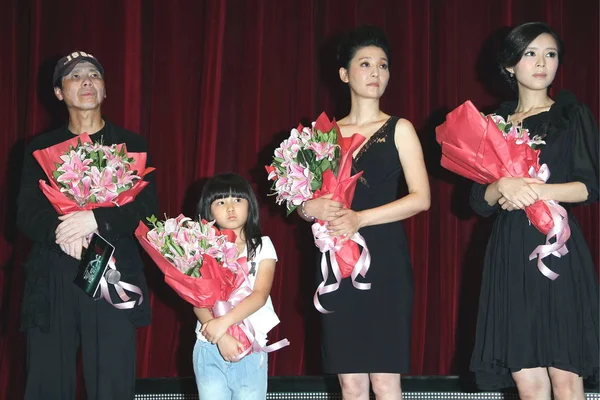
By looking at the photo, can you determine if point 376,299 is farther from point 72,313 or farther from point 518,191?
point 72,313

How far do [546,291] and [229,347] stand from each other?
3.78ft

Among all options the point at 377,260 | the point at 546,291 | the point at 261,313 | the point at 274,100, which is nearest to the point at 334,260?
the point at 377,260

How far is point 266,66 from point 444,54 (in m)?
1.01

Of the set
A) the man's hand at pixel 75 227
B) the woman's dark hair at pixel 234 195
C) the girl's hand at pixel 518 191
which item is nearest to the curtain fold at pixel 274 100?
the woman's dark hair at pixel 234 195

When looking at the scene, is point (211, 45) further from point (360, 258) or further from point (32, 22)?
point (360, 258)

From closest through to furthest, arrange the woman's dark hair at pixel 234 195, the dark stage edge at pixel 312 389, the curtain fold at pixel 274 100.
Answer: the woman's dark hair at pixel 234 195
the dark stage edge at pixel 312 389
the curtain fold at pixel 274 100

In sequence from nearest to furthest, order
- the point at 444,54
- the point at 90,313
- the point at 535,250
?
the point at 535,250 < the point at 90,313 < the point at 444,54

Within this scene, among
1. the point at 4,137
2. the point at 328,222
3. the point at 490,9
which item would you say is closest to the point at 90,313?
the point at 328,222

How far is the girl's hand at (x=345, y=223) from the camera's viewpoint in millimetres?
2959

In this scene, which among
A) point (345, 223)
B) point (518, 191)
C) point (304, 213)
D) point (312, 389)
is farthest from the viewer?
point (312, 389)

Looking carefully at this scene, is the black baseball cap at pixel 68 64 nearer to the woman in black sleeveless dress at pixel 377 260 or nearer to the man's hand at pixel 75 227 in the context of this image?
the man's hand at pixel 75 227

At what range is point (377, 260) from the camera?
307 cm

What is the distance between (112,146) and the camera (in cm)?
308

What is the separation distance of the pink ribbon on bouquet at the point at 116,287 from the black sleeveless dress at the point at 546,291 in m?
1.30
